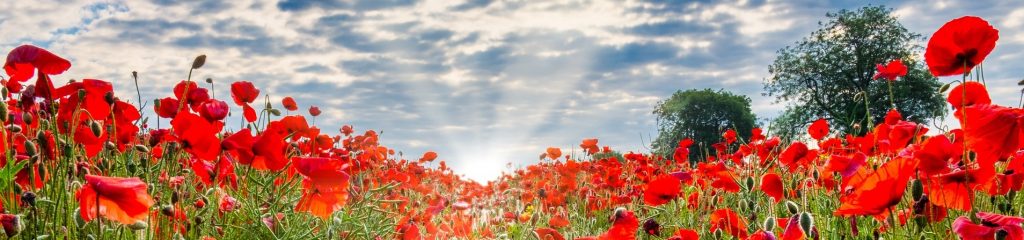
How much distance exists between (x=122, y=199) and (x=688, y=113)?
36.7m

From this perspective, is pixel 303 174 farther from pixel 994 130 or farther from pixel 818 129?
pixel 818 129

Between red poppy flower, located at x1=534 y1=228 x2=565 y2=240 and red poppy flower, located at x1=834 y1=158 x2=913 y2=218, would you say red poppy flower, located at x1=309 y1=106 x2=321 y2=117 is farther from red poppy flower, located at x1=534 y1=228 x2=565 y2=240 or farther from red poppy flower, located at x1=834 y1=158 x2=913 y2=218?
red poppy flower, located at x1=834 y1=158 x2=913 y2=218

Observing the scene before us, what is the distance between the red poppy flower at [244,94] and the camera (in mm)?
2693

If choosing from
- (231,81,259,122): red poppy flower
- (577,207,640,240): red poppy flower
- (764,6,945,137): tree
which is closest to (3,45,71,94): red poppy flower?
(231,81,259,122): red poppy flower

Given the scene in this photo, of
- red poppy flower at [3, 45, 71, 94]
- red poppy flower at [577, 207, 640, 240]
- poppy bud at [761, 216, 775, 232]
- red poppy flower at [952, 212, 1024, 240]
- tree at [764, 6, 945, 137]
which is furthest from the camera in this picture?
tree at [764, 6, 945, 137]

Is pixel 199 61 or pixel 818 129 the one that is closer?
pixel 199 61

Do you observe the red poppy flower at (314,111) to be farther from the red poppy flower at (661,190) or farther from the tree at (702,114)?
the tree at (702,114)

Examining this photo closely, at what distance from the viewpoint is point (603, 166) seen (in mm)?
5516

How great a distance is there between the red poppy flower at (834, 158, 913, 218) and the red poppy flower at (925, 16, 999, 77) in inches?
13.2

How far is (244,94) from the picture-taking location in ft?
8.93

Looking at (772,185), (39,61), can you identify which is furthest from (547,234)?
(39,61)

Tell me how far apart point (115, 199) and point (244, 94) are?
51.3 inches

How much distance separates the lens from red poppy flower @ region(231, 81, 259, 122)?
8.84 ft

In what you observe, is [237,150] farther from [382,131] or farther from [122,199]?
[382,131]
